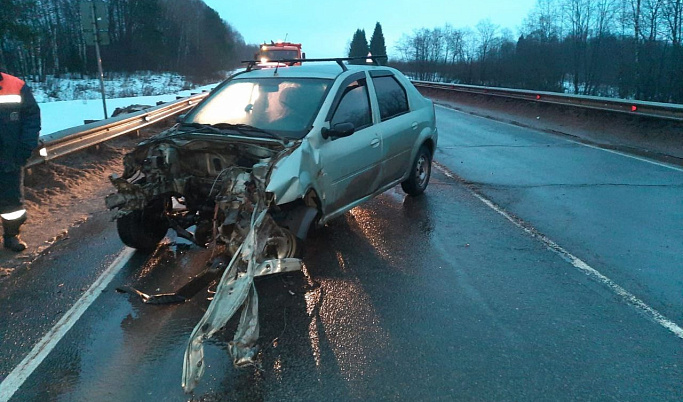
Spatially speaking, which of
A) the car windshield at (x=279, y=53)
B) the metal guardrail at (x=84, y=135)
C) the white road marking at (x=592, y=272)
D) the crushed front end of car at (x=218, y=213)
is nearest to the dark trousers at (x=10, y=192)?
the metal guardrail at (x=84, y=135)

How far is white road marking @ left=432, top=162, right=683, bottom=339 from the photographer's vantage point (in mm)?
3948

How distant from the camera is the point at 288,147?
456 cm

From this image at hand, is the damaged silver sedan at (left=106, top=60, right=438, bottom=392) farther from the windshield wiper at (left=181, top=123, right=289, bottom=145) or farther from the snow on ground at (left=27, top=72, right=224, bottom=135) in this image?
the snow on ground at (left=27, top=72, right=224, bottom=135)

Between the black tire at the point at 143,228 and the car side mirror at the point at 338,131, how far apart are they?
6.50ft

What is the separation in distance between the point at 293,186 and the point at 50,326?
7.16 ft

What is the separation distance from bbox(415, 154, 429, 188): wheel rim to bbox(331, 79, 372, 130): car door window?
1.71 metres

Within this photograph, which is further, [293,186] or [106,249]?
[106,249]

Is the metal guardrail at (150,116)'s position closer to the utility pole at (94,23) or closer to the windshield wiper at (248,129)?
the utility pole at (94,23)

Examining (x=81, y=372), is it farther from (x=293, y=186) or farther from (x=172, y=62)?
(x=172, y=62)

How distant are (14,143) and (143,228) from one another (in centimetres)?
154

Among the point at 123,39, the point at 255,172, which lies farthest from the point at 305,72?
the point at 123,39

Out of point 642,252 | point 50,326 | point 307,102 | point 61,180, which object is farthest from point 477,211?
point 61,180

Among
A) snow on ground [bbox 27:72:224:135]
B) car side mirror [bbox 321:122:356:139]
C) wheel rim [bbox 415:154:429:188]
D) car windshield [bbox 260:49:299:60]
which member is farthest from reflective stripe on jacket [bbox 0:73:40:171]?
car windshield [bbox 260:49:299:60]

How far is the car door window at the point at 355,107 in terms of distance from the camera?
216 inches
